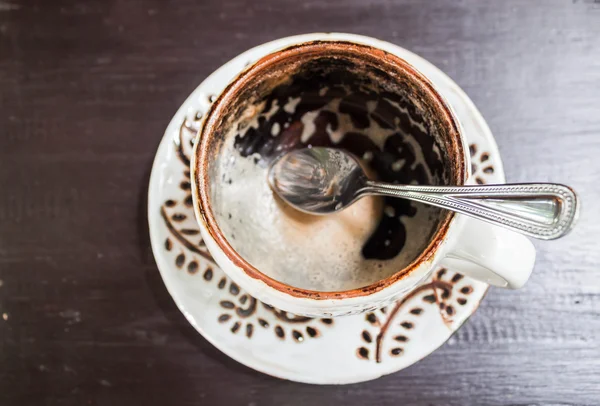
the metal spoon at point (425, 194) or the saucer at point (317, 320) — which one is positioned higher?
the metal spoon at point (425, 194)

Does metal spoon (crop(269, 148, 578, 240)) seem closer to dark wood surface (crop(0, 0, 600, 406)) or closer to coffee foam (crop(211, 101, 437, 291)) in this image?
coffee foam (crop(211, 101, 437, 291))

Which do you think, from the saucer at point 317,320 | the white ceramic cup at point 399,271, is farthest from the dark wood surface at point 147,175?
the white ceramic cup at point 399,271

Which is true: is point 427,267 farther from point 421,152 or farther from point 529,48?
point 529,48

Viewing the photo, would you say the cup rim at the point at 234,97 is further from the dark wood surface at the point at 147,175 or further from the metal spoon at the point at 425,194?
the dark wood surface at the point at 147,175

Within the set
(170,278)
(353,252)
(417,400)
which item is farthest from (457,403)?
(170,278)

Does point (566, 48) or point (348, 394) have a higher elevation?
point (566, 48)

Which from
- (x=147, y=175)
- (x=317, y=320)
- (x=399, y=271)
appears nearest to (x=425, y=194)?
(x=399, y=271)

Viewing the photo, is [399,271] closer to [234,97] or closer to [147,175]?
[234,97]
